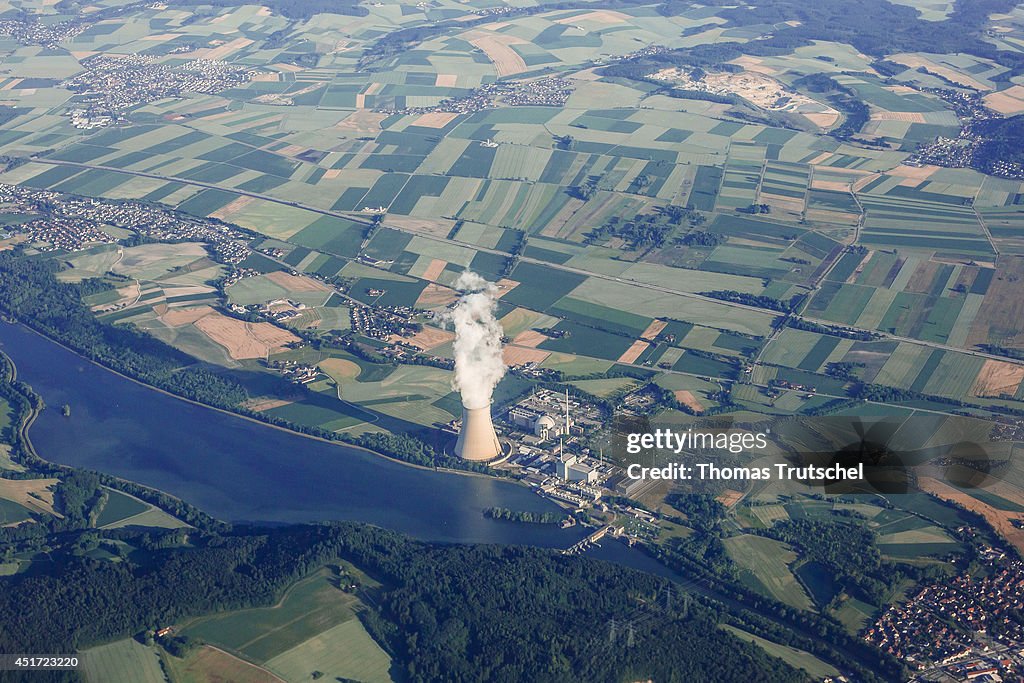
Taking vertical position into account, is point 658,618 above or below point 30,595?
below

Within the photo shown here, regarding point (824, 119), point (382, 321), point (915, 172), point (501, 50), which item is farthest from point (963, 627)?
point (501, 50)

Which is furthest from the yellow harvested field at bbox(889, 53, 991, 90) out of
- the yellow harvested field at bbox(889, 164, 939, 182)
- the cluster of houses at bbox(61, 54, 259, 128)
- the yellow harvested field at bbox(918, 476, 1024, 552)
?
the yellow harvested field at bbox(918, 476, 1024, 552)

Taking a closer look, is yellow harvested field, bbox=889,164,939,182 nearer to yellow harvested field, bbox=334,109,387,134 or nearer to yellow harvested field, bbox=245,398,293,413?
yellow harvested field, bbox=334,109,387,134

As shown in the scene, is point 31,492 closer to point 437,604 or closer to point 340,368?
point 340,368

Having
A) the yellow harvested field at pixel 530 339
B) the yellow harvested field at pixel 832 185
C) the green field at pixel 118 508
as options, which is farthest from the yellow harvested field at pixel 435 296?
the yellow harvested field at pixel 832 185

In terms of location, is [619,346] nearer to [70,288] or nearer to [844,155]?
[70,288]

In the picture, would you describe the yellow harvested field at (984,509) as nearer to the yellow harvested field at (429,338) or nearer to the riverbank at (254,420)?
the riverbank at (254,420)

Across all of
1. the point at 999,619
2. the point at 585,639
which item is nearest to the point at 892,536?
the point at 999,619
